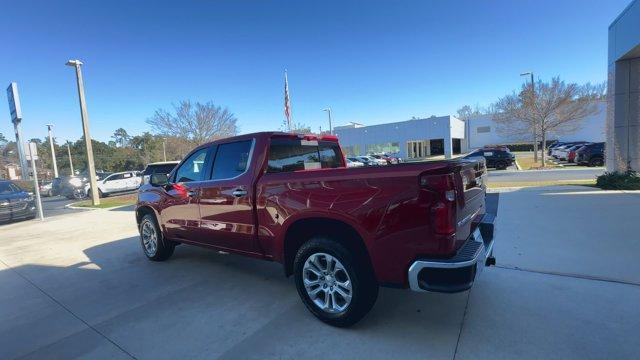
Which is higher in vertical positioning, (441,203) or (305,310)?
(441,203)

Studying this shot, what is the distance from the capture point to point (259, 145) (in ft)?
13.0

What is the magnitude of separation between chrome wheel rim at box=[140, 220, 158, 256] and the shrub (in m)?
12.1

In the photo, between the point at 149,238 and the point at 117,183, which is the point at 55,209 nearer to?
the point at 117,183

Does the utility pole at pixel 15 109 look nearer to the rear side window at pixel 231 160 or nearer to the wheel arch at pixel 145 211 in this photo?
the wheel arch at pixel 145 211

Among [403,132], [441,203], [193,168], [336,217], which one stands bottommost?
[336,217]

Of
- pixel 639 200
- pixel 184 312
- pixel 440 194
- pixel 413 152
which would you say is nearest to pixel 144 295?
pixel 184 312

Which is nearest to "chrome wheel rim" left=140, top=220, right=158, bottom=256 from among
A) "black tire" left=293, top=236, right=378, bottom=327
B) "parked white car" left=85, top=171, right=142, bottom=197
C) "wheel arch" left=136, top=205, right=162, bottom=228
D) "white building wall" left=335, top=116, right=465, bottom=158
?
"wheel arch" left=136, top=205, right=162, bottom=228

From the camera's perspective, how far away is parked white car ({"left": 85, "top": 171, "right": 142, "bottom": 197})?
2294 cm

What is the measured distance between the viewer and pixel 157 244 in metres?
5.64

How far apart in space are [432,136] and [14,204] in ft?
150

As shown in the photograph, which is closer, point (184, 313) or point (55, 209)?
point (184, 313)

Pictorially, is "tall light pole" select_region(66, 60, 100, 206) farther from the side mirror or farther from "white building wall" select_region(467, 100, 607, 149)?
"white building wall" select_region(467, 100, 607, 149)

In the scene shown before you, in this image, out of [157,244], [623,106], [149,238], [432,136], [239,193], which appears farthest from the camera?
[432,136]

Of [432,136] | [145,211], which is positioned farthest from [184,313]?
[432,136]
